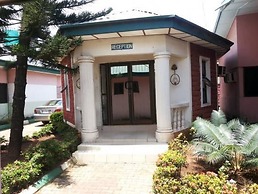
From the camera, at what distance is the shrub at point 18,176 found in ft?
14.1

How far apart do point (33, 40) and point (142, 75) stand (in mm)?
3318

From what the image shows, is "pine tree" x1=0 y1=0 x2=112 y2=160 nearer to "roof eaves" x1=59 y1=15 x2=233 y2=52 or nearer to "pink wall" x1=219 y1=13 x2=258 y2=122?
"roof eaves" x1=59 y1=15 x2=233 y2=52

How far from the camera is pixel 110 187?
4570 mm

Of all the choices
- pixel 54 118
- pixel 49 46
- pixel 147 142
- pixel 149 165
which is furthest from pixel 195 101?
pixel 54 118

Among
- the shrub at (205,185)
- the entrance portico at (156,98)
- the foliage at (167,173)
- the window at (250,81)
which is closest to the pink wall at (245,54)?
the window at (250,81)

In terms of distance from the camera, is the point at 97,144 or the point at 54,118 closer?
the point at 97,144

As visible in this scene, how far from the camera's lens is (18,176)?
445 centimetres

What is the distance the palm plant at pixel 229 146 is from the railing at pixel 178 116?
5.42 feet

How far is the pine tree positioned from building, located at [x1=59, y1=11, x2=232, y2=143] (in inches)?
27.9

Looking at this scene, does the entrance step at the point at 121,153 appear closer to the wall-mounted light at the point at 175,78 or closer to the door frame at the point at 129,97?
the door frame at the point at 129,97

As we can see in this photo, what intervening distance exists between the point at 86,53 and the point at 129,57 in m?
1.45

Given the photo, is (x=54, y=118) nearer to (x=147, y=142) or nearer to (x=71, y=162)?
(x=71, y=162)

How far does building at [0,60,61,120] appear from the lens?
47.4ft

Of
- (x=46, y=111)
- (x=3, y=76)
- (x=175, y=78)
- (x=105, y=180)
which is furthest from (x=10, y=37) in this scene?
(x=3, y=76)
